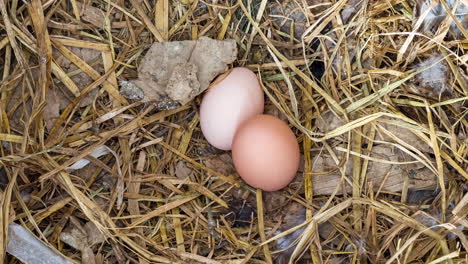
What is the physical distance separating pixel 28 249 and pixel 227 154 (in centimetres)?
64

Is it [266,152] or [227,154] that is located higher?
[266,152]

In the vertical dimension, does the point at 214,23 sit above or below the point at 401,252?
above

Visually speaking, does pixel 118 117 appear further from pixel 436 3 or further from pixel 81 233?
pixel 436 3

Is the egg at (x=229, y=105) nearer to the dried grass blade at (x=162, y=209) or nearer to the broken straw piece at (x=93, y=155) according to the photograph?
the dried grass blade at (x=162, y=209)

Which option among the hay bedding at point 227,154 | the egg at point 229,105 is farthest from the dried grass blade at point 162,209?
the egg at point 229,105

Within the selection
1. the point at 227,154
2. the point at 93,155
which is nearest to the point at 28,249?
the point at 93,155

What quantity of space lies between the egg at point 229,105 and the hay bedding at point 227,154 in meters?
0.08

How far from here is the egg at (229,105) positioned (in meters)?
1.60

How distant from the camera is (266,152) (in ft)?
5.04

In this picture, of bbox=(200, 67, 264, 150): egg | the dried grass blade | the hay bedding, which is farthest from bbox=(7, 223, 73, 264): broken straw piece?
bbox=(200, 67, 264, 150): egg

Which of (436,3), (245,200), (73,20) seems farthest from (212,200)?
(436,3)

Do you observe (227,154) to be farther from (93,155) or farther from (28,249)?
(28,249)

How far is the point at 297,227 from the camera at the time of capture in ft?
5.23

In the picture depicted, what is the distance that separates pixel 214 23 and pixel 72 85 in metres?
0.48
